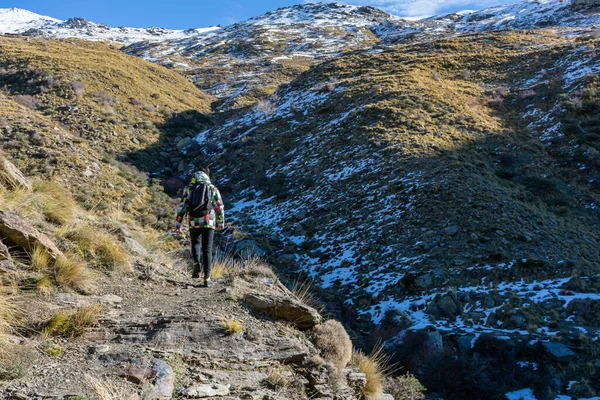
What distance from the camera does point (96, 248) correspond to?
18.3 ft

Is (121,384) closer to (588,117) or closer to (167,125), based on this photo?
(588,117)

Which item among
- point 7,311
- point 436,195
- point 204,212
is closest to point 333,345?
point 204,212

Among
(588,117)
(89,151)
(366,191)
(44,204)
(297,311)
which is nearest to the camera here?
(297,311)

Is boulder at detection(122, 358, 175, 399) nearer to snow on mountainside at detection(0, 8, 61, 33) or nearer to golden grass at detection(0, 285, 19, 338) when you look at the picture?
golden grass at detection(0, 285, 19, 338)

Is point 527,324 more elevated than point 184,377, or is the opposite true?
point 184,377

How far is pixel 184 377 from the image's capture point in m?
3.76

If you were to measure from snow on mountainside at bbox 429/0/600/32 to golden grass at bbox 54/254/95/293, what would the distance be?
64.7 meters

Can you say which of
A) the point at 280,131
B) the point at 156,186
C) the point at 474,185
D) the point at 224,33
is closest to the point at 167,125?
the point at 280,131

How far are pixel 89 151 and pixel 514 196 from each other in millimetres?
17696

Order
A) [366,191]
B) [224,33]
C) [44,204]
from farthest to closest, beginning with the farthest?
[224,33]
[366,191]
[44,204]

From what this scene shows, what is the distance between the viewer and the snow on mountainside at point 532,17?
56219mm

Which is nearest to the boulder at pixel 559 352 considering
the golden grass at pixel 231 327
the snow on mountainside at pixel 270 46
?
the golden grass at pixel 231 327

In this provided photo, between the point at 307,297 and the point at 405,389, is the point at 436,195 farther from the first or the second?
the point at 405,389

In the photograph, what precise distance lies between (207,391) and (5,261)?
2.63 m
